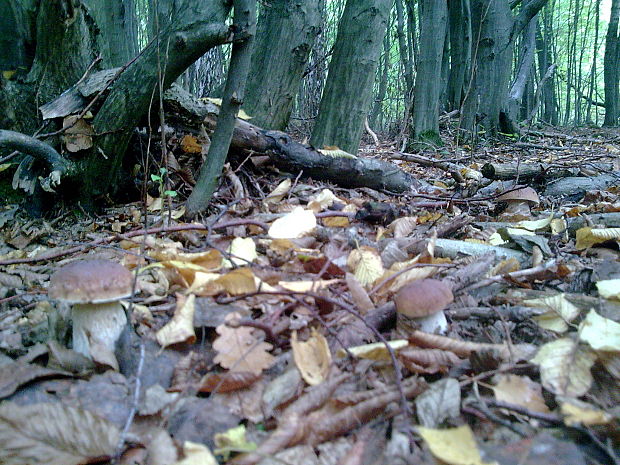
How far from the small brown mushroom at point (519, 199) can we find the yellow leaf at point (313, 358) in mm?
2533

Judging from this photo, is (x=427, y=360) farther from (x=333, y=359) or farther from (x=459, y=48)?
(x=459, y=48)

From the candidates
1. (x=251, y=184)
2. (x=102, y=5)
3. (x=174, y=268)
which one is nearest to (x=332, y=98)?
(x=251, y=184)

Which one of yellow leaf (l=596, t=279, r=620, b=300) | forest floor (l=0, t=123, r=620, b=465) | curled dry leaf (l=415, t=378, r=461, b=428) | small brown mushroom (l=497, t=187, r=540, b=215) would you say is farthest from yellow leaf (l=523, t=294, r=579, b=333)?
small brown mushroom (l=497, t=187, r=540, b=215)

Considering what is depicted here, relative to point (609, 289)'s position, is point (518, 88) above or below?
above

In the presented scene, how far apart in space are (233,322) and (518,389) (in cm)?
90

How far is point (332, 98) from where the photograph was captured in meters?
4.36

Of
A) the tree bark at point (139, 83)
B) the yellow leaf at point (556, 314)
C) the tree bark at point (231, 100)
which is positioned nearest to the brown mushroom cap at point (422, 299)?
the yellow leaf at point (556, 314)

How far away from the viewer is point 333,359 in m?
1.38

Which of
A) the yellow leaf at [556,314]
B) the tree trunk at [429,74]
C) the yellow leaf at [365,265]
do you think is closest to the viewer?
the yellow leaf at [556,314]

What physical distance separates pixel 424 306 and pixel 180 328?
Answer: 83 centimetres

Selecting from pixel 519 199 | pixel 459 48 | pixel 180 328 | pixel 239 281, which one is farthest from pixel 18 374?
pixel 459 48

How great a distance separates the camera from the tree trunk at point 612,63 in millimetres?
14477

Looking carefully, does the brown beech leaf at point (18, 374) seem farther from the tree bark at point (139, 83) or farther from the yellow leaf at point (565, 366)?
the tree bark at point (139, 83)

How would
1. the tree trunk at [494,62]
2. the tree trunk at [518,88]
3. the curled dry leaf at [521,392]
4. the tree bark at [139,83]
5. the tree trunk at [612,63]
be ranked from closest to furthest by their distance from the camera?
the curled dry leaf at [521,392]
the tree bark at [139,83]
the tree trunk at [494,62]
the tree trunk at [518,88]
the tree trunk at [612,63]
